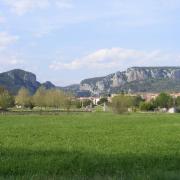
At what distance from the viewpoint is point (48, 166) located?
16.6 meters

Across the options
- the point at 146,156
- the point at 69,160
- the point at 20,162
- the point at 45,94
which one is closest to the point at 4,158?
the point at 20,162

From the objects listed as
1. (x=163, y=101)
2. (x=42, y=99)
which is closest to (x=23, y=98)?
(x=42, y=99)

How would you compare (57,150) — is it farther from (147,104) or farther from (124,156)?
(147,104)

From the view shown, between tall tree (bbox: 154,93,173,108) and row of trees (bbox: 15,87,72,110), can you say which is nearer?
row of trees (bbox: 15,87,72,110)

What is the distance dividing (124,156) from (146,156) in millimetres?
983

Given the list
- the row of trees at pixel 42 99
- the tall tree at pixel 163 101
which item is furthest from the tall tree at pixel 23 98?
the tall tree at pixel 163 101

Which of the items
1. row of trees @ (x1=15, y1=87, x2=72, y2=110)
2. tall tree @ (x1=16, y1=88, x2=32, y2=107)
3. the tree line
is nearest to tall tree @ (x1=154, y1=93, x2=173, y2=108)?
row of trees @ (x1=15, y1=87, x2=72, y2=110)

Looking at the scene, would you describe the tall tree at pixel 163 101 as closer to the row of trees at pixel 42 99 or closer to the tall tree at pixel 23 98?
the row of trees at pixel 42 99

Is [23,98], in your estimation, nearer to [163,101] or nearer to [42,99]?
[42,99]

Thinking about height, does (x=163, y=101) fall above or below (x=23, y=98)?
below

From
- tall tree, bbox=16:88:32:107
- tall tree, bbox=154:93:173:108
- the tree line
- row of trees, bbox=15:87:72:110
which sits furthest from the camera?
tall tree, bbox=154:93:173:108

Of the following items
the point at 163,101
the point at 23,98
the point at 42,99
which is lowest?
the point at 163,101

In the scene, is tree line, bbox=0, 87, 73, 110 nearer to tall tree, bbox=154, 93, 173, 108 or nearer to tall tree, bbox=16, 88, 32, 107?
tall tree, bbox=16, 88, 32, 107

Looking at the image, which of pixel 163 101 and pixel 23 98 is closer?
pixel 23 98
